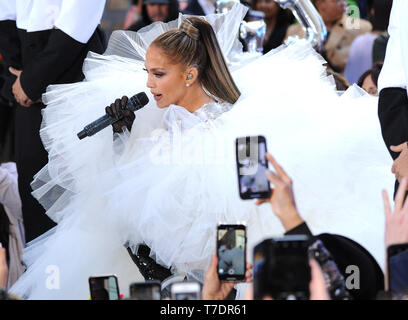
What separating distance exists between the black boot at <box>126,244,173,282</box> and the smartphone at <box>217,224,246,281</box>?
98 cm

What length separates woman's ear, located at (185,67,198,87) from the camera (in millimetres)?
3240

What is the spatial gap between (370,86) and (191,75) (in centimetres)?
114

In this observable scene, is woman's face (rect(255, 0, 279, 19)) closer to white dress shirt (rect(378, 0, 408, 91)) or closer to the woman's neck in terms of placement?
the woman's neck

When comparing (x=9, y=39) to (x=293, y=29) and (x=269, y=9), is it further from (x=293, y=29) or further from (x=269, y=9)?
(x=269, y=9)

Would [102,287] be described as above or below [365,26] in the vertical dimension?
below

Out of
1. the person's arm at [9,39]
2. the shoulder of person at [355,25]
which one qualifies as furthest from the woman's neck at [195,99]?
the shoulder of person at [355,25]

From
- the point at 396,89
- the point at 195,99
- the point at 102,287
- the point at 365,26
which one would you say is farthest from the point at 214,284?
the point at 365,26

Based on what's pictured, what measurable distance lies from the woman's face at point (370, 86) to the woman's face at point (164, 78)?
3.69 feet

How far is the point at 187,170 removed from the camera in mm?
2820

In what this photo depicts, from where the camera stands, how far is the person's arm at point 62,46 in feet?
11.9

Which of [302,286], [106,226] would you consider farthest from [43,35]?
[302,286]

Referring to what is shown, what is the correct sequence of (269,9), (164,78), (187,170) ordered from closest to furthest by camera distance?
(187,170) → (164,78) → (269,9)

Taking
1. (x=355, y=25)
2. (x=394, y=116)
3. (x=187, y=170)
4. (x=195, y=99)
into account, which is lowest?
(x=187, y=170)

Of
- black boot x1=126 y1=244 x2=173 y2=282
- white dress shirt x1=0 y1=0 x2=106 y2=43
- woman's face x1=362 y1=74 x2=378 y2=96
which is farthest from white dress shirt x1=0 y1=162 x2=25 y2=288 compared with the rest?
woman's face x1=362 y1=74 x2=378 y2=96
